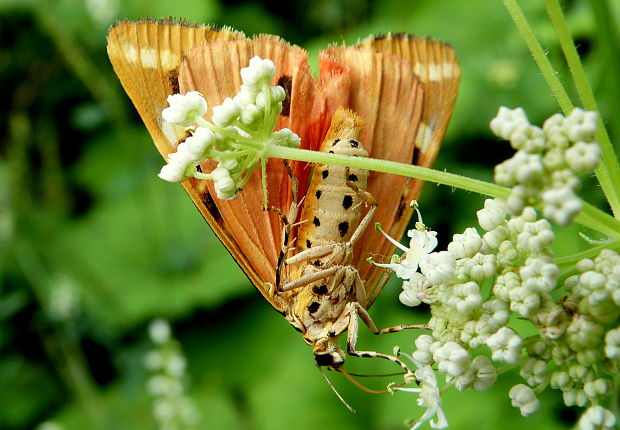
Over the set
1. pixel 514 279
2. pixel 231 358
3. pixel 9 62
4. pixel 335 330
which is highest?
pixel 514 279

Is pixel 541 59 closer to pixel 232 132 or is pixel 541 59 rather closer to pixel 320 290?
pixel 232 132

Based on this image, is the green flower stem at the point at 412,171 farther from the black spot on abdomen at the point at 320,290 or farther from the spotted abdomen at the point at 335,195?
the black spot on abdomen at the point at 320,290

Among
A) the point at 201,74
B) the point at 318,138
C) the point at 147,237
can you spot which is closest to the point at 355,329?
the point at 318,138

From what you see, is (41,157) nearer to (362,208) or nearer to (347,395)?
(347,395)

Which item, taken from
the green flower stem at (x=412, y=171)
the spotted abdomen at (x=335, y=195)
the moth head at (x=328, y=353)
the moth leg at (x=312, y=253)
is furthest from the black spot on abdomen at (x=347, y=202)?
the green flower stem at (x=412, y=171)

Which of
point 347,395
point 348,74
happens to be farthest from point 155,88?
point 347,395

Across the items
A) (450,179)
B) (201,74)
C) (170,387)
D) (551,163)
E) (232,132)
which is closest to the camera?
(551,163)
